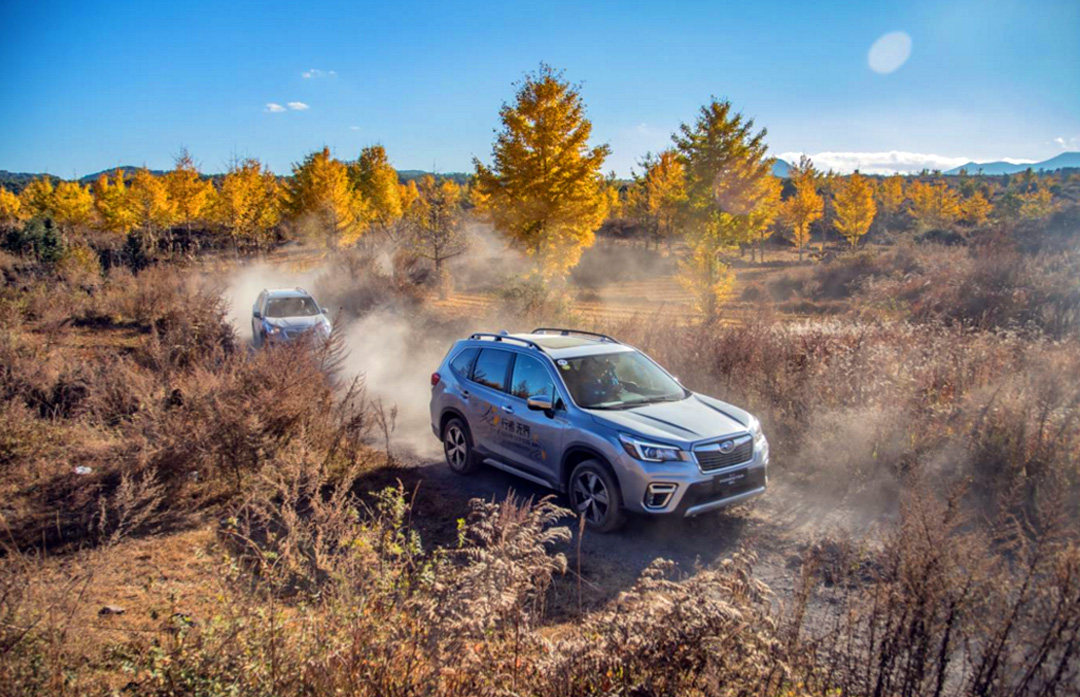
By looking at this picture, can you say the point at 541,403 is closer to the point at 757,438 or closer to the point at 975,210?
the point at 757,438

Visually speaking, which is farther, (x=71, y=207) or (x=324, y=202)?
(x=71, y=207)

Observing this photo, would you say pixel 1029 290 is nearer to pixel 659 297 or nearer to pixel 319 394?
pixel 659 297

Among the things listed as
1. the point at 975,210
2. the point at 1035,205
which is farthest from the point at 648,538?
the point at 975,210

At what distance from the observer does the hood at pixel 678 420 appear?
5.64 m

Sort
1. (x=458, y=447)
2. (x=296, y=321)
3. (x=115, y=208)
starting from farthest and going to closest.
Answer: (x=115, y=208) → (x=296, y=321) → (x=458, y=447)

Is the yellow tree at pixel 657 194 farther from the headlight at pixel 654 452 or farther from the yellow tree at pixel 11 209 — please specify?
the yellow tree at pixel 11 209

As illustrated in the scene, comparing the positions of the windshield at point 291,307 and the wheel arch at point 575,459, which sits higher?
the windshield at point 291,307

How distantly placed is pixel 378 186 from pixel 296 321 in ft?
103

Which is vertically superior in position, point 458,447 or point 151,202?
point 151,202

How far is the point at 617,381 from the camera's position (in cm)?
677

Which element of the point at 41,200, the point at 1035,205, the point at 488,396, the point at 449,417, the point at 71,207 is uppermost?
the point at 1035,205

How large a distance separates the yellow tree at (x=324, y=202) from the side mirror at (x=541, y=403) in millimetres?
32184

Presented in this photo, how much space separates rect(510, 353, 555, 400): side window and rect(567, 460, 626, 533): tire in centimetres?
92

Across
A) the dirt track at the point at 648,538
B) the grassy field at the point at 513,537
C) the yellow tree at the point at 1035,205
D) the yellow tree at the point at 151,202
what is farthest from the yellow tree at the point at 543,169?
the yellow tree at the point at 1035,205
